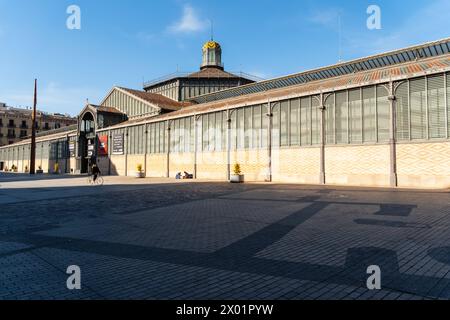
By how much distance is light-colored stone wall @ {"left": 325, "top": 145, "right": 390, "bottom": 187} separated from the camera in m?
22.2

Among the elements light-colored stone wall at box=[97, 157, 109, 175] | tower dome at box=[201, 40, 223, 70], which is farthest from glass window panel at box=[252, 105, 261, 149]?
tower dome at box=[201, 40, 223, 70]

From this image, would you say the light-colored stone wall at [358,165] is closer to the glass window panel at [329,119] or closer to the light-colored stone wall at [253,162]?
the glass window panel at [329,119]

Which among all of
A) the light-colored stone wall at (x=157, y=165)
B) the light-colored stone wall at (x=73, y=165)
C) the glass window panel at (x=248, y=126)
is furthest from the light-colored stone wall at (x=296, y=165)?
the light-colored stone wall at (x=73, y=165)

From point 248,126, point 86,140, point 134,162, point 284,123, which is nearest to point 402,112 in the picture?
point 284,123

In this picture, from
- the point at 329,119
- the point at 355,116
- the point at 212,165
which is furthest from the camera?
the point at 212,165

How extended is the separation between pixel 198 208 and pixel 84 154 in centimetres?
4947

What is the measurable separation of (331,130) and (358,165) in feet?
11.8

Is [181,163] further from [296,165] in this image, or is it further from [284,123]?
[296,165]

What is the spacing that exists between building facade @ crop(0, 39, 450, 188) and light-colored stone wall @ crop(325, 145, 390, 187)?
2.7 inches

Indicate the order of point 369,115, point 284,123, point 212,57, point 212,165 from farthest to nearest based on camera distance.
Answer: point 212,57 → point 212,165 → point 284,123 → point 369,115

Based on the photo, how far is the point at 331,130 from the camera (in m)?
25.2

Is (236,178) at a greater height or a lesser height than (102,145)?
lesser
